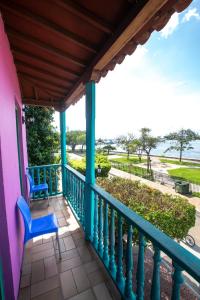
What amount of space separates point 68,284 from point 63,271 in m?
0.19

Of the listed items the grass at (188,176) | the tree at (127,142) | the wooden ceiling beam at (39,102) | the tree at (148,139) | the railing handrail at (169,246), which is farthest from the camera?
the tree at (127,142)

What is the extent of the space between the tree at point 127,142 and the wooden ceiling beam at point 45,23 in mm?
18734

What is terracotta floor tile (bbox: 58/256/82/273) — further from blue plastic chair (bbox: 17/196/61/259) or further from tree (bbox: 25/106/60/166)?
tree (bbox: 25/106/60/166)

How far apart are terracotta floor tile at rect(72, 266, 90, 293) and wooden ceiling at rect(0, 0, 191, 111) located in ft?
7.79

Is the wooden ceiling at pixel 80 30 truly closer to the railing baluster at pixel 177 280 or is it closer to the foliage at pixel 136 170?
the railing baluster at pixel 177 280

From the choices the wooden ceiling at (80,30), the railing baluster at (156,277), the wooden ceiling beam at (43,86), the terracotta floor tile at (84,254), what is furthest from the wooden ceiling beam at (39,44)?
the terracotta floor tile at (84,254)

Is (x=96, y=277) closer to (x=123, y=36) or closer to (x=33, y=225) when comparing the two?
(x=33, y=225)

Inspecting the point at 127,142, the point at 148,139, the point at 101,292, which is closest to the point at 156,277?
the point at 101,292

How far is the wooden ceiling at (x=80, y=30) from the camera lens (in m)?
1.16

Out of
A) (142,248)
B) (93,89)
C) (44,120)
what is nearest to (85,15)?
(93,89)

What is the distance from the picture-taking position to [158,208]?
10.6 feet

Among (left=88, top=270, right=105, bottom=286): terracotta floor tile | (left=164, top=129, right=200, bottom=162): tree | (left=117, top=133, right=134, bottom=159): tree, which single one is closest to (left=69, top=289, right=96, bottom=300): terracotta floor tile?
(left=88, top=270, right=105, bottom=286): terracotta floor tile

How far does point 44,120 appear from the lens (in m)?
5.33

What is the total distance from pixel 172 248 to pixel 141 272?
1.70ft
